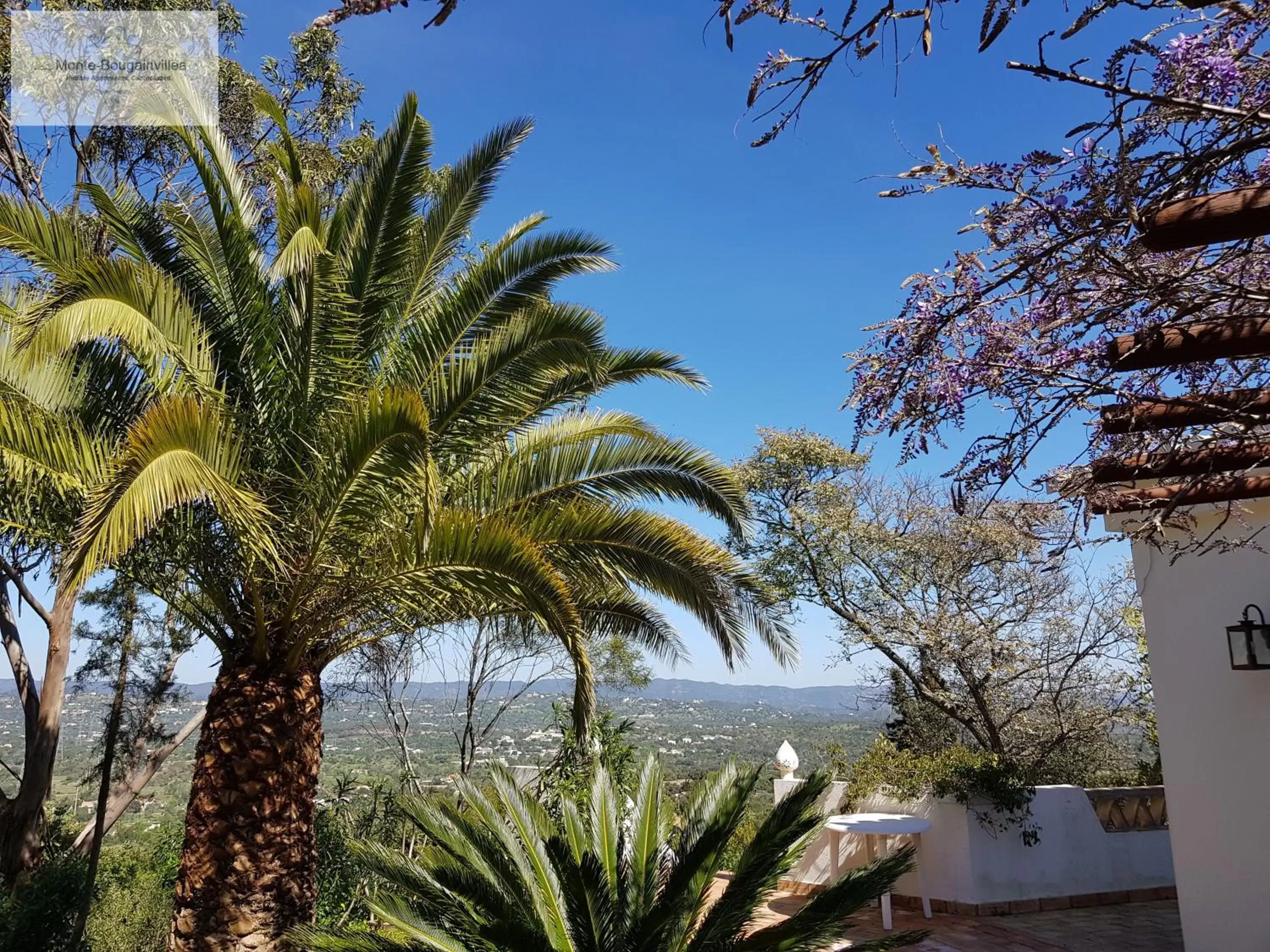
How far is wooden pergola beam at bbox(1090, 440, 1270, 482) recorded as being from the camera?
3.88 meters

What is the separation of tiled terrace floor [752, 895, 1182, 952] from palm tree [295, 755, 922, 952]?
2972mm

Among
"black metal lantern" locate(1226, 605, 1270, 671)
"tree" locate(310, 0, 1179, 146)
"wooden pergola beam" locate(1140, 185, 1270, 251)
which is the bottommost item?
"black metal lantern" locate(1226, 605, 1270, 671)

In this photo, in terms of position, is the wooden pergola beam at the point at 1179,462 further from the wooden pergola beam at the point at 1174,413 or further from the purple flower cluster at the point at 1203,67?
the purple flower cluster at the point at 1203,67

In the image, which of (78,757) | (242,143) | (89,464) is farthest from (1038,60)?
(78,757)

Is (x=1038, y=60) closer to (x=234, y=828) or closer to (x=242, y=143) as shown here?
(x=234, y=828)

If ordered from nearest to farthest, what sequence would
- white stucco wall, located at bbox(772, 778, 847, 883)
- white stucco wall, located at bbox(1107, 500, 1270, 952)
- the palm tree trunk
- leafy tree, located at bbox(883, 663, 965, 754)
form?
the palm tree trunk, white stucco wall, located at bbox(1107, 500, 1270, 952), white stucco wall, located at bbox(772, 778, 847, 883), leafy tree, located at bbox(883, 663, 965, 754)

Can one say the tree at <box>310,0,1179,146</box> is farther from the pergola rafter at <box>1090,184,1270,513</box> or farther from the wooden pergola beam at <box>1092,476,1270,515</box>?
the wooden pergola beam at <box>1092,476,1270,515</box>

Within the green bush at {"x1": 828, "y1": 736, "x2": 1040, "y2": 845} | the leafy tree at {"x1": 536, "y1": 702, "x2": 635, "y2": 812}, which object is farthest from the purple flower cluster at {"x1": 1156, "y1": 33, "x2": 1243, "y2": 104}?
the green bush at {"x1": 828, "y1": 736, "x2": 1040, "y2": 845}

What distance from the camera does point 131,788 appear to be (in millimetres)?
10859

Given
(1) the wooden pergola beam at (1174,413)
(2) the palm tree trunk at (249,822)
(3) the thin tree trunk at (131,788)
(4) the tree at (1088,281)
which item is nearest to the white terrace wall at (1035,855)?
(4) the tree at (1088,281)

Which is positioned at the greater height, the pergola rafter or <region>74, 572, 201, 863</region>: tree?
the pergola rafter

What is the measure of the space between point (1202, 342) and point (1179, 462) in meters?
1.47

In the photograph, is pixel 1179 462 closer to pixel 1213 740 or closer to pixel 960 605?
pixel 1213 740

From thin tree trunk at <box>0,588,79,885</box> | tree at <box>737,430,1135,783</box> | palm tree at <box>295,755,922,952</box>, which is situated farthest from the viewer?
tree at <box>737,430,1135,783</box>
